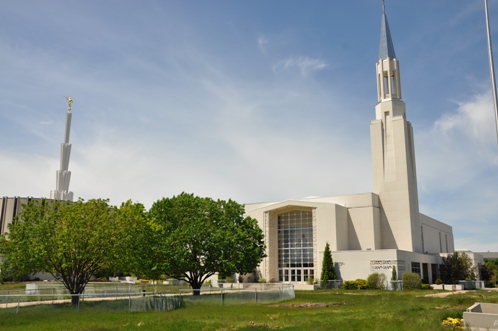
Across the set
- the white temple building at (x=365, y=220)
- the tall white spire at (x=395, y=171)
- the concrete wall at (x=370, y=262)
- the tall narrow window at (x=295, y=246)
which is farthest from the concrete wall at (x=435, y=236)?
the tall narrow window at (x=295, y=246)

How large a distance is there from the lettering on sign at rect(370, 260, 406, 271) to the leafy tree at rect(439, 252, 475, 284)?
10.7m

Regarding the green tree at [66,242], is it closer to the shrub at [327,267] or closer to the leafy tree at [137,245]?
the leafy tree at [137,245]

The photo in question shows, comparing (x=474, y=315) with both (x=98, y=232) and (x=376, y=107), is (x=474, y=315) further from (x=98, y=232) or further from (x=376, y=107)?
(x=376, y=107)

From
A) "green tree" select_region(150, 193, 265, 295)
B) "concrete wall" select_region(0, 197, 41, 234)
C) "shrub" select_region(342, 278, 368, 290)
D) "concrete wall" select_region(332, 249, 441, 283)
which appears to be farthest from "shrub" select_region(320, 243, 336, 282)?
"concrete wall" select_region(0, 197, 41, 234)

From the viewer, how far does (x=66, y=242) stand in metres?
28.2

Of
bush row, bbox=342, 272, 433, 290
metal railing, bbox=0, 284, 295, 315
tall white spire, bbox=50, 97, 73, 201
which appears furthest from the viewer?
tall white spire, bbox=50, 97, 73, 201

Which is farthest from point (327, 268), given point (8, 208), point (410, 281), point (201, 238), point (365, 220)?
point (8, 208)

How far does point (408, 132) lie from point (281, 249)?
25793 millimetres

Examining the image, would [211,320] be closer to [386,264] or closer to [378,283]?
[378,283]

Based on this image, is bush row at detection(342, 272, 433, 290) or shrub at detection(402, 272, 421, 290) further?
bush row at detection(342, 272, 433, 290)

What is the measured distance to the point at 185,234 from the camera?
34.9 meters

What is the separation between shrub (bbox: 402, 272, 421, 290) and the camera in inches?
2041

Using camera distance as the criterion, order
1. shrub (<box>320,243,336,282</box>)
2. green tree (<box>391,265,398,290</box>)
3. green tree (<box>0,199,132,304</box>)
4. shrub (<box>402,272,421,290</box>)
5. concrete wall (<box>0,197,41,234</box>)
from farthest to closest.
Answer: concrete wall (<box>0,197,41,234</box>) → shrub (<box>320,243,336,282</box>) → green tree (<box>391,265,398,290</box>) → shrub (<box>402,272,421,290</box>) → green tree (<box>0,199,132,304</box>)

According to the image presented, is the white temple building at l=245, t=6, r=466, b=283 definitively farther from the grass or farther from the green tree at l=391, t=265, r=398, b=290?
the grass
